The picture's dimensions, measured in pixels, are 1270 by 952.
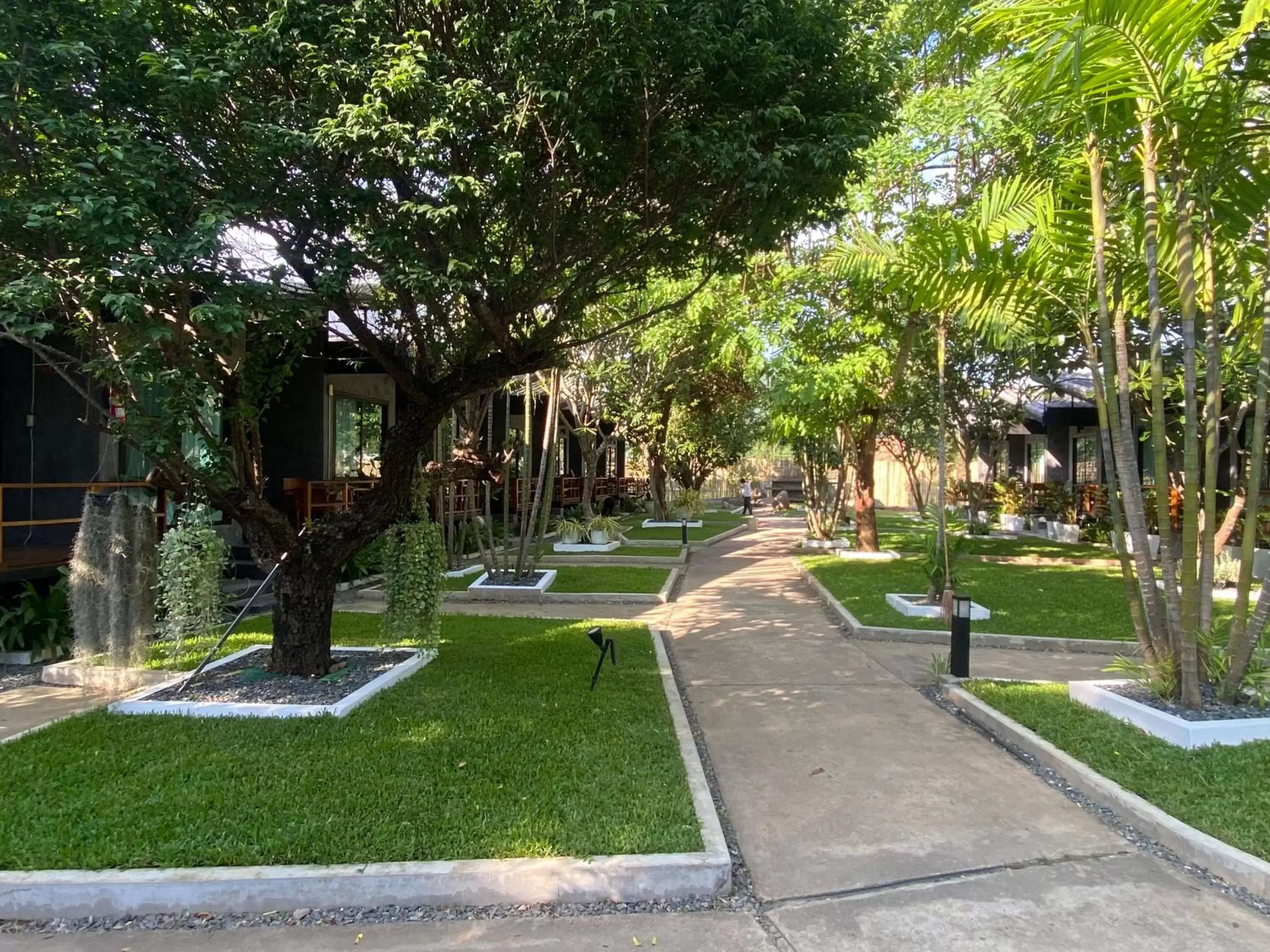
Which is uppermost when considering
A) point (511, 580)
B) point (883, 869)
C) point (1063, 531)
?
Answer: point (1063, 531)

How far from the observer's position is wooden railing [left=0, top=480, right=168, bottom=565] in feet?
25.8

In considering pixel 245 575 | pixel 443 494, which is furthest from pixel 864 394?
pixel 245 575

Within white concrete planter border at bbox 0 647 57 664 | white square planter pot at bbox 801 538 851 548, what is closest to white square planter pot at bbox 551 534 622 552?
white square planter pot at bbox 801 538 851 548

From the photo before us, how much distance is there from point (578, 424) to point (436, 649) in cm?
1272

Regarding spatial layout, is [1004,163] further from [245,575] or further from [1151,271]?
[245,575]

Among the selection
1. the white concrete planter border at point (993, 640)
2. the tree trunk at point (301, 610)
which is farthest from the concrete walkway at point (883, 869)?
the tree trunk at point (301, 610)

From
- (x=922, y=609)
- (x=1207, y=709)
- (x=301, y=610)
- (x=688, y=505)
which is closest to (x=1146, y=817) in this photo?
(x=1207, y=709)

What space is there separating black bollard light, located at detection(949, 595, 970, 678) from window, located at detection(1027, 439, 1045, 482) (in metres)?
20.1

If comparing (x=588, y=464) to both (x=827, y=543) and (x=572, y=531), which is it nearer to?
(x=572, y=531)

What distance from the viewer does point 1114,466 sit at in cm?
592

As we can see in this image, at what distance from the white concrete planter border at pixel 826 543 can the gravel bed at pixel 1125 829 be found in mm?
12078

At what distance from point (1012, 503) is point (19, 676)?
24.0 m

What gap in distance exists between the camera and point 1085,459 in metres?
22.7

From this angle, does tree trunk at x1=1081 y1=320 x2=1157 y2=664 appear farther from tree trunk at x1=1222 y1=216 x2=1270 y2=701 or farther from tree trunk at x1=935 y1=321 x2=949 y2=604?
tree trunk at x1=935 y1=321 x2=949 y2=604
